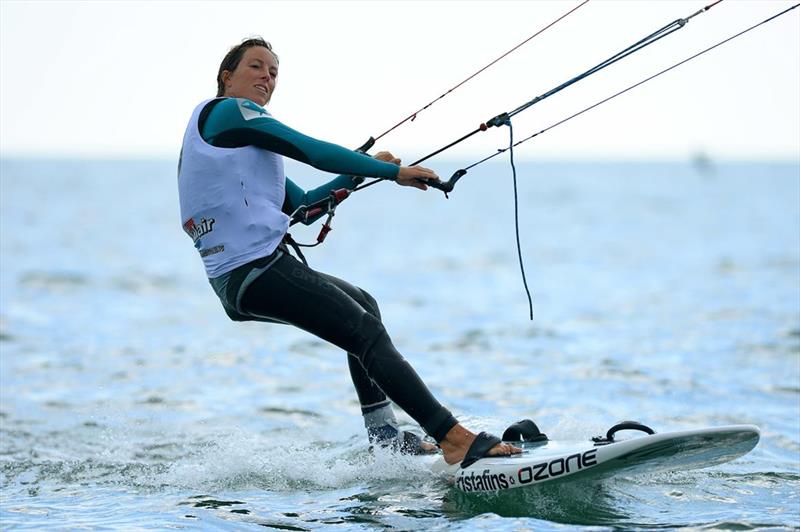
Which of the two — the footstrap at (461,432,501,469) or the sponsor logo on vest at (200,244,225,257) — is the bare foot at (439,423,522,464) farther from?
the sponsor logo on vest at (200,244,225,257)

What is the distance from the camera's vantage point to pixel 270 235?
6012mm

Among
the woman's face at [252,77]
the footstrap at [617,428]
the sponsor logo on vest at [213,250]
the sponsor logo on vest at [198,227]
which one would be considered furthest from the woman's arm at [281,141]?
the footstrap at [617,428]

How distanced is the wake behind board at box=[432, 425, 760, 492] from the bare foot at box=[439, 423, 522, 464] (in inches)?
2.7

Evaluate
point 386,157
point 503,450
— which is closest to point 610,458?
point 503,450

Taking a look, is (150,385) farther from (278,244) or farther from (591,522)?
(591,522)

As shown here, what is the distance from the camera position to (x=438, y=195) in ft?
358

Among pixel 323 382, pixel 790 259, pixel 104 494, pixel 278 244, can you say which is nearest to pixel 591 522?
pixel 278 244

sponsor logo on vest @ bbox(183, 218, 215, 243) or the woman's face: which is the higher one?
the woman's face

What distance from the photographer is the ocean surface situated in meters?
6.13

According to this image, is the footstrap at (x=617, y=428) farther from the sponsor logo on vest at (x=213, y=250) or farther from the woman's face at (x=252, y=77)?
the woman's face at (x=252, y=77)

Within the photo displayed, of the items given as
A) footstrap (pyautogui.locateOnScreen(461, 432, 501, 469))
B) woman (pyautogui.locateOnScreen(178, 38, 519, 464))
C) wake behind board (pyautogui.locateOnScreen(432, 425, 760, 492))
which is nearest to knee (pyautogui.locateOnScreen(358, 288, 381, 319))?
woman (pyautogui.locateOnScreen(178, 38, 519, 464))

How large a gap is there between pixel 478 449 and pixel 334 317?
3.57 feet

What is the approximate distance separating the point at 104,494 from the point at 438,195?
337 feet

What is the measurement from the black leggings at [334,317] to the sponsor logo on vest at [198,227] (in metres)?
0.30
